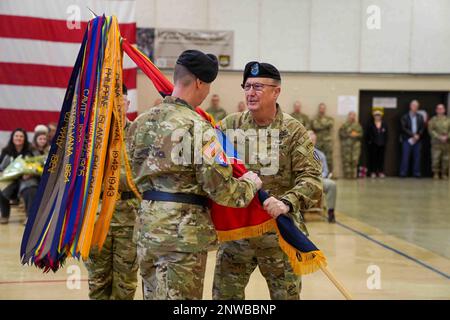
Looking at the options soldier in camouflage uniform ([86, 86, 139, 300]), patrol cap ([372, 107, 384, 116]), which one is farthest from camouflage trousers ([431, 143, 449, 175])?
soldier in camouflage uniform ([86, 86, 139, 300])

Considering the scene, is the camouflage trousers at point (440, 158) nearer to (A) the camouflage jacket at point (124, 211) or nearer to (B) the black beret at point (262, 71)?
(B) the black beret at point (262, 71)

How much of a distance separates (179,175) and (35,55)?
11137 mm

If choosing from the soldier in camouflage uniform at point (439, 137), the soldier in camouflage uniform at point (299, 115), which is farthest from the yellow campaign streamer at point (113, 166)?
the soldier in camouflage uniform at point (439, 137)

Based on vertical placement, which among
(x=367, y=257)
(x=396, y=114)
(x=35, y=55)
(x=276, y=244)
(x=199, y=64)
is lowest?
(x=367, y=257)

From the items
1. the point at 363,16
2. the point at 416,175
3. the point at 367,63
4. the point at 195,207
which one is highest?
the point at 363,16

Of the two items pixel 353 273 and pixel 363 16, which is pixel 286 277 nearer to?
pixel 353 273

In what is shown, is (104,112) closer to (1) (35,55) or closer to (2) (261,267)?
(2) (261,267)

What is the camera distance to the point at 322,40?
50.6 feet

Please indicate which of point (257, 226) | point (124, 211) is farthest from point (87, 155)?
point (257, 226)

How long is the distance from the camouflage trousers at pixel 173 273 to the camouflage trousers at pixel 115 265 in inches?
39.9

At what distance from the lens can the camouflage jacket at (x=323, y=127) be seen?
15.2 metres

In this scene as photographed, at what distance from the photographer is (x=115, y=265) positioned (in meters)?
4.00

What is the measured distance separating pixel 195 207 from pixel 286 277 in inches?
40.2
